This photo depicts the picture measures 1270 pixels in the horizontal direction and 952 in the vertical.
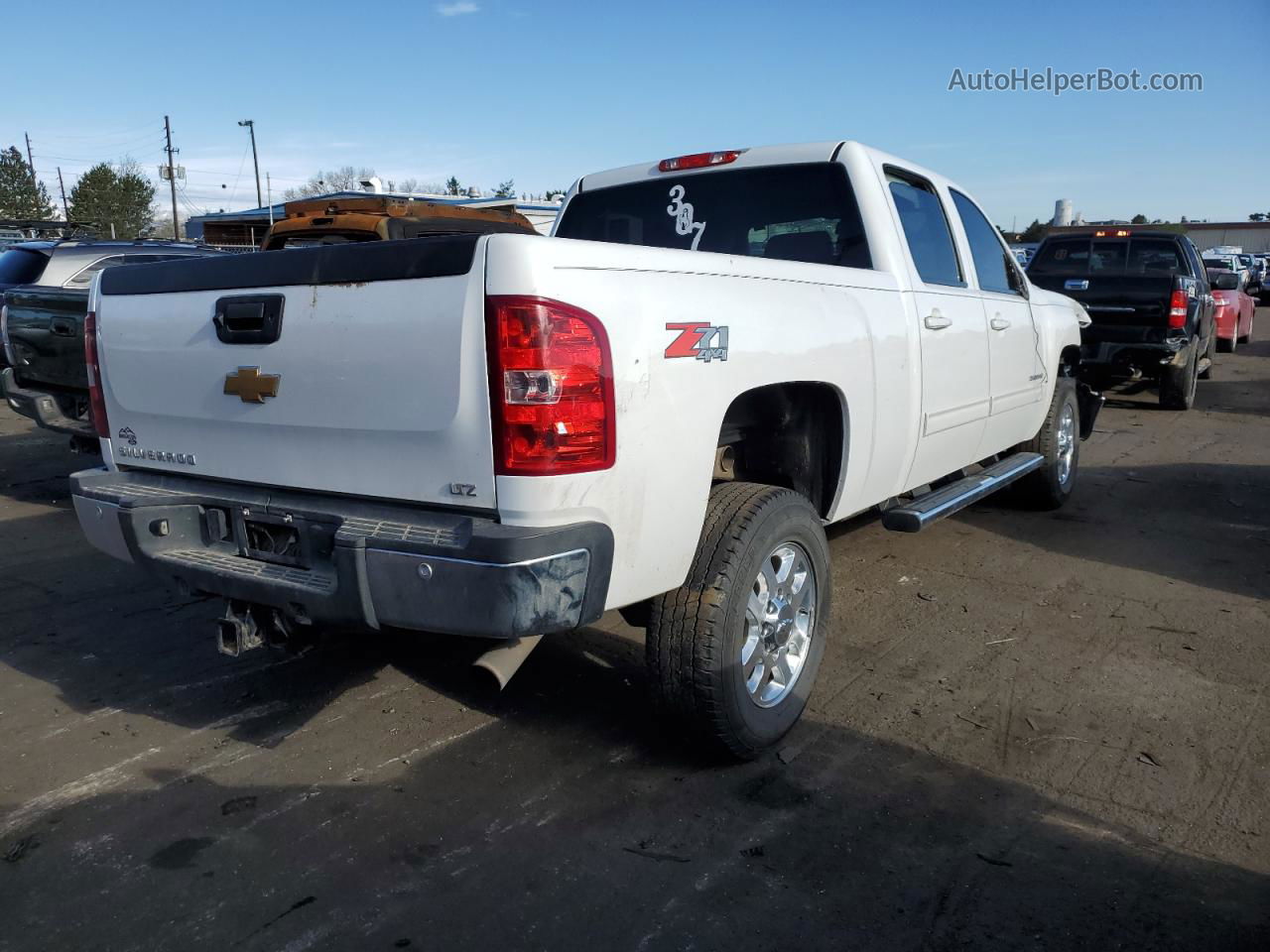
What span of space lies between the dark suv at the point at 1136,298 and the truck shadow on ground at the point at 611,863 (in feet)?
29.9

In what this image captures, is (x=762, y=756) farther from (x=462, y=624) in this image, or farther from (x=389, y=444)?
(x=389, y=444)

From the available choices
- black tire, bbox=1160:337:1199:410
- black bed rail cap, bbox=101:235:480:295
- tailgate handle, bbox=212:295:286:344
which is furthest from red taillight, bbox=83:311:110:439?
black tire, bbox=1160:337:1199:410

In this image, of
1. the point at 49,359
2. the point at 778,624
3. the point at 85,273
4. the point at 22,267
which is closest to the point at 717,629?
the point at 778,624

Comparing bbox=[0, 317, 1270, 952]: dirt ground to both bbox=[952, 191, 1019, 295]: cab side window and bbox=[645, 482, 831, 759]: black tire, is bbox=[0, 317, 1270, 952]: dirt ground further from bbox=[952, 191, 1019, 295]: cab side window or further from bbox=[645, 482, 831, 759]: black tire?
bbox=[952, 191, 1019, 295]: cab side window

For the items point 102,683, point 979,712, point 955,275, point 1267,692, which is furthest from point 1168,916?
point 102,683

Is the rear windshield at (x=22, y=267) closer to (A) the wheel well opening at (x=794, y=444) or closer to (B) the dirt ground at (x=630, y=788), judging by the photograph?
(B) the dirt ground at (x=630, y=788)

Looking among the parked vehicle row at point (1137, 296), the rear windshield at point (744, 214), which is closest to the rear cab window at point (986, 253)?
the rear windshield at point (744, 214)

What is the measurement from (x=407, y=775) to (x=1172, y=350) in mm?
10225

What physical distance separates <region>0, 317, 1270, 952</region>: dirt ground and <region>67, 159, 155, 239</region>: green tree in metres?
53.8

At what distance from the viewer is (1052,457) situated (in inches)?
257

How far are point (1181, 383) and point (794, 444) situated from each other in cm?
952

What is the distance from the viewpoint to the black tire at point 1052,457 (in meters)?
6.42

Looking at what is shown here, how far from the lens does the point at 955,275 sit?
497cm

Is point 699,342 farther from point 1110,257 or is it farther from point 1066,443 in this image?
point 1110,257
